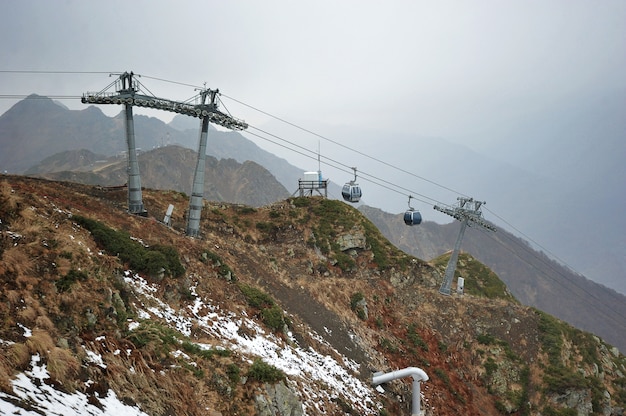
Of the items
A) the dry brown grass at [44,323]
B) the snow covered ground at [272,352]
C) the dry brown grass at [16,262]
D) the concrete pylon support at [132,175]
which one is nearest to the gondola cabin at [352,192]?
the snow covered ground at [272,352]

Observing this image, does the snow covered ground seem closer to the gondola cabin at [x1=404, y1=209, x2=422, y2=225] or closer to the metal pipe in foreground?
the metal pipe in foreground

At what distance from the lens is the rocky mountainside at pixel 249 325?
11.5 meters

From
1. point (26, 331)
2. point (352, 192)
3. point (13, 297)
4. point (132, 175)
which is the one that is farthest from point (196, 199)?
point (26, 331)

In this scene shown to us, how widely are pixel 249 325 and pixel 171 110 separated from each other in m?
21.4

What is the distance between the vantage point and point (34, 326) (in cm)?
1129

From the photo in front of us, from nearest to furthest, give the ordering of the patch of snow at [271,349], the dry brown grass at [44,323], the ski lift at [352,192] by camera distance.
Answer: the dry brown grass at [44,323], the patch of snow at [271,349], the ski lift at [352,192]

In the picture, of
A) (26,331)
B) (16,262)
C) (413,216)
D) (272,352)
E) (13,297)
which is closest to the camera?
(26,331)

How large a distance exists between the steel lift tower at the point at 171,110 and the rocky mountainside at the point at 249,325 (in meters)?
3.16

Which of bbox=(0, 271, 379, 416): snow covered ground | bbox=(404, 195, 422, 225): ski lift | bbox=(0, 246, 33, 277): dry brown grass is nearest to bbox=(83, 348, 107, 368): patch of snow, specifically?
bbox=(0, 271, 379, 416): snow covered ground

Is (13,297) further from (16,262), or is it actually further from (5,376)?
(5,376)

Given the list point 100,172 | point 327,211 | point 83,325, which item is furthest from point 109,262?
point 100,172

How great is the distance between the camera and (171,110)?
31938 millimetres

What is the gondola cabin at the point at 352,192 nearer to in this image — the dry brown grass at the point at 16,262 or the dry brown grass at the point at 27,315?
the dry brown grass at the point at 16,262

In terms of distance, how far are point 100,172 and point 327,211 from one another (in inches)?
5588
